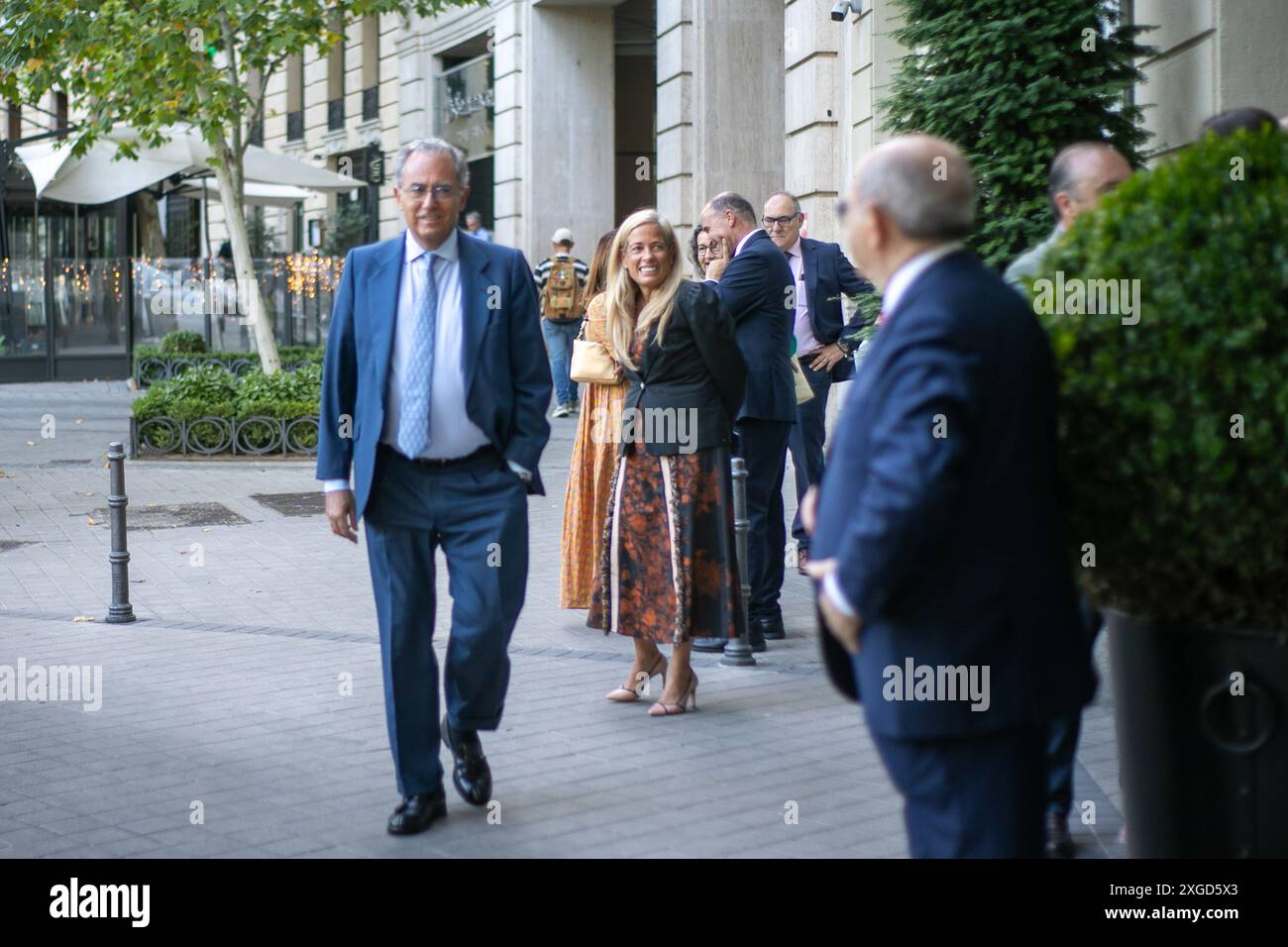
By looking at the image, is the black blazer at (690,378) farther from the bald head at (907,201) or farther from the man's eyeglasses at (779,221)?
the bald head at (907,201)

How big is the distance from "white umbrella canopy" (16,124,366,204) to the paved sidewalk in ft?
42.6

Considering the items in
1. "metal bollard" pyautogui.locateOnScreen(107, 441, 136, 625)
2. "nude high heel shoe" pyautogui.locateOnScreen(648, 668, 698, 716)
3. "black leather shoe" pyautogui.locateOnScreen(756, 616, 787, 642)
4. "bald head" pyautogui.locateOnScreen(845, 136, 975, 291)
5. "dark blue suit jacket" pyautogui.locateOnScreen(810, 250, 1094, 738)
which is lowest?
"nude high heel shoe" pyautogui.locateOnScreen(648, 668, 698, 716)

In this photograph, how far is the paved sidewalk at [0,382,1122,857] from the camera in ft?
17.4

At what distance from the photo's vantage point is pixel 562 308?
20.9 meters

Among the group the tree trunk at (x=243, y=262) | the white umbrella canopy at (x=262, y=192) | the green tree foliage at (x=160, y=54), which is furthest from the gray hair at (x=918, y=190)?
the white umbrella canopy at (x=262, y=192)

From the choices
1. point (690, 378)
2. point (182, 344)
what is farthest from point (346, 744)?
point (182, 344)

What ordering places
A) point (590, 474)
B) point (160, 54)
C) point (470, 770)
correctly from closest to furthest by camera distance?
1. point (470, 770)
2. point (590, 474)
3. point (160, 54)

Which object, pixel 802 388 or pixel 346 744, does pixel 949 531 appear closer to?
pixel 346 744

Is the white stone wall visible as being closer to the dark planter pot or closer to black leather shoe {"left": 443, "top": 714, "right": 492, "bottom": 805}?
black leather shoe {"left": 443, "top": 714, "right": 492, "bottom": 805}

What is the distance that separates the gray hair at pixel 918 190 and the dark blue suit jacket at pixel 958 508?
75 mm

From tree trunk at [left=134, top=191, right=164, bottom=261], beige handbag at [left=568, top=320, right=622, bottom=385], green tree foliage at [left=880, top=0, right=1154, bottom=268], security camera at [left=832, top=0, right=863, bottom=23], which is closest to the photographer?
green tree foliage at [left=880, top=0, right=1154, bottom=268]

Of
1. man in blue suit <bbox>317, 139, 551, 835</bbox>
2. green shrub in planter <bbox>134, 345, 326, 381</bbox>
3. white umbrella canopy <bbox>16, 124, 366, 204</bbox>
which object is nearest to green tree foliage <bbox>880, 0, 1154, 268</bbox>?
man in blue suit <bbox>317, 139, 551, 835</bbox>

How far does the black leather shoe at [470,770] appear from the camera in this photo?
18.4 feet

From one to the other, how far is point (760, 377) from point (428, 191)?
3.17 metres
